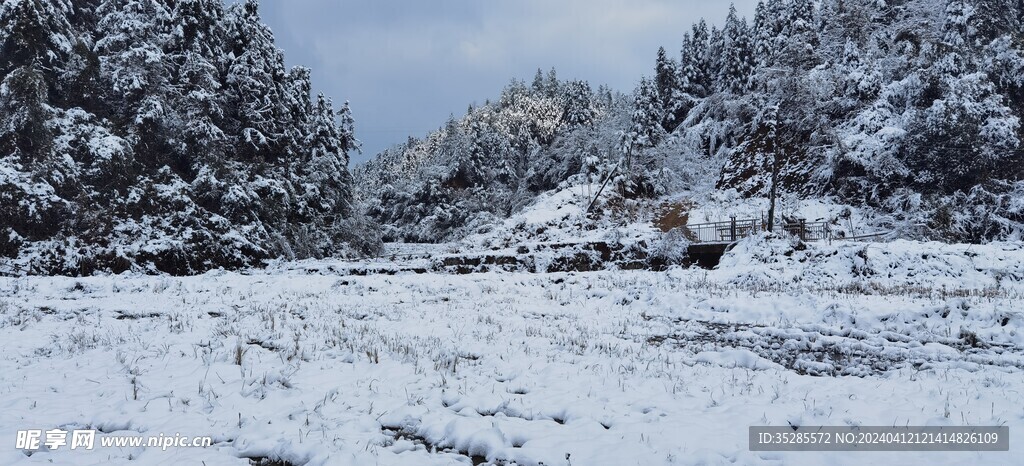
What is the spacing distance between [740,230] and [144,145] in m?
31.4

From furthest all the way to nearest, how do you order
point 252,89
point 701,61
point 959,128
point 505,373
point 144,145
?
point 701,61
point 252,89
point 959,128
point 144,145
point 505,373

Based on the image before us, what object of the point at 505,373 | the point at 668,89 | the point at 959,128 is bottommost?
the point at 505,373

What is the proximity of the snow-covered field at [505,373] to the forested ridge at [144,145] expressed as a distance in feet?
29.0

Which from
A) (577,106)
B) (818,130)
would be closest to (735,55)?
(577,106)

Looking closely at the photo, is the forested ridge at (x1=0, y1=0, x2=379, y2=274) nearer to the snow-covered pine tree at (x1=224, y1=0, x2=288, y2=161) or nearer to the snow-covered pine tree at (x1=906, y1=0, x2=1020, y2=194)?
the snow-covered pine tree at (x1=224, y1=0, x2=288, y2=161)

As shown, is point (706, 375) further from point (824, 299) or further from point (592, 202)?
point (592, 202)

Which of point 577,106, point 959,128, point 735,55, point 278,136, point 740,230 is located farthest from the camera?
point 577,106

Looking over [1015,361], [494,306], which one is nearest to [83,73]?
[494,306]

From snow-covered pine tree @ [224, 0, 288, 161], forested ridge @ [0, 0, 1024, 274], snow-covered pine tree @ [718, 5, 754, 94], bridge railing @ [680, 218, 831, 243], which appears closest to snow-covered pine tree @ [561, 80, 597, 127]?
snow-covered pine tree @ [718, 5, 754, 94]

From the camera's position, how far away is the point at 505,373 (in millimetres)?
6379

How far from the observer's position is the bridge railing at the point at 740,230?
24.1 metres

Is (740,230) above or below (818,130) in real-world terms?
below

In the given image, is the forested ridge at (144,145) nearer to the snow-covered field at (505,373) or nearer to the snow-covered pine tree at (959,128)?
the snow-covered field at (505,373)

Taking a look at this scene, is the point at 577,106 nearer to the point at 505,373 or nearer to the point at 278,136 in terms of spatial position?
the point at 278,136
